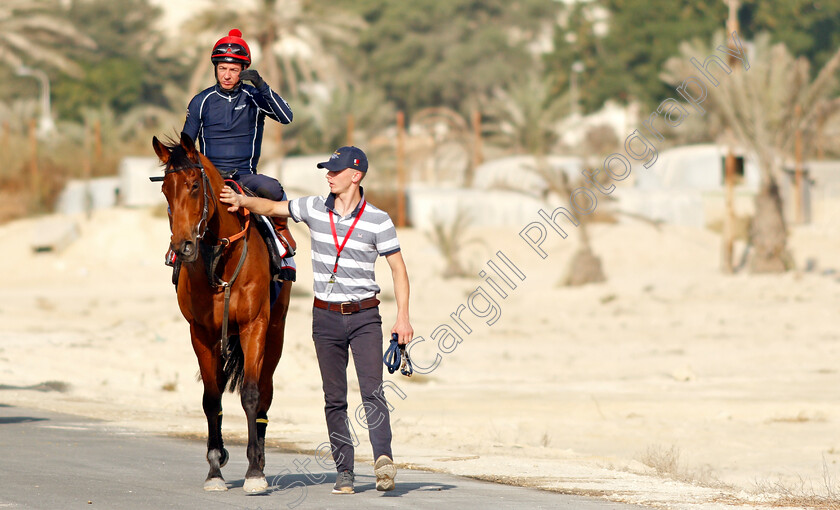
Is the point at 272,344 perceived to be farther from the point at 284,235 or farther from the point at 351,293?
the point at 351,293

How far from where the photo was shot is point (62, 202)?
3869cm

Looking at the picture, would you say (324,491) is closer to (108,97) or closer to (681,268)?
(681,268)

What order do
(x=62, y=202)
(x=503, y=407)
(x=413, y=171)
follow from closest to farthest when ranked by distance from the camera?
(x=503, y=407), (x=62, y=202), (x=413, y=171)

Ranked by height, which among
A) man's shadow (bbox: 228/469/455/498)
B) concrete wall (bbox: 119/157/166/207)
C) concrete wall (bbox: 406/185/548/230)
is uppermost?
concrete wall (bbox: 119/157/166/207)

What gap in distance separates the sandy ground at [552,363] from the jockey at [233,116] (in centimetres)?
216

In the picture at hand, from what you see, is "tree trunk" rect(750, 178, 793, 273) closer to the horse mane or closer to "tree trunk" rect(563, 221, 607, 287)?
"tree trunk" rect(563, 221, 607, 287)

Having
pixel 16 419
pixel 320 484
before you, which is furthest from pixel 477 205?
pixel 320 484

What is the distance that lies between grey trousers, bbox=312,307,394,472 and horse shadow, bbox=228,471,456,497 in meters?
0.37

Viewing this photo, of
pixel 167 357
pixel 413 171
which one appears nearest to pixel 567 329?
pixel 167 357

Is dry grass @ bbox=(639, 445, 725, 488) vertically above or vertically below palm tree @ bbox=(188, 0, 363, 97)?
below

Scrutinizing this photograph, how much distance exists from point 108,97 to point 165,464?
60.7 metres

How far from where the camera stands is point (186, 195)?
7762 millimetres

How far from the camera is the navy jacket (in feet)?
29.6

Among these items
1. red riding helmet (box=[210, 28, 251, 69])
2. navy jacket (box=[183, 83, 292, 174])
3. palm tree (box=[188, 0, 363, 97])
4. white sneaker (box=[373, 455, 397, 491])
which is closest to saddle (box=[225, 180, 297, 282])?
navy jacket (box=[183, 83, 292, 174])
